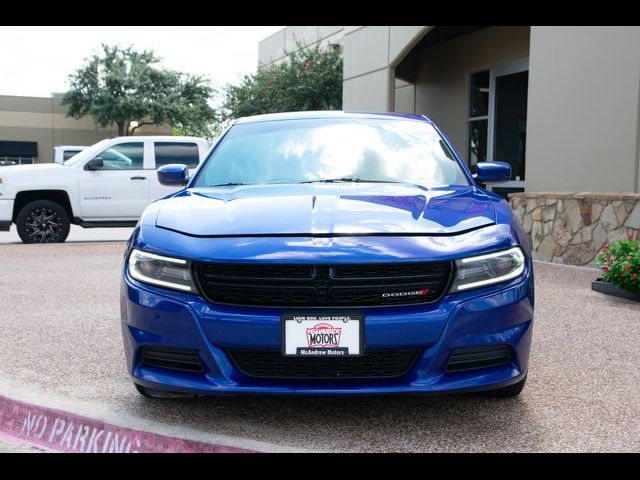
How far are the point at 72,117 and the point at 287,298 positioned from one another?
49.2 m

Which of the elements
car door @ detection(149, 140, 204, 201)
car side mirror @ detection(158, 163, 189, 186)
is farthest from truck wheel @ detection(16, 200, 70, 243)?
car side mirror @ detection(158, 163, 189, 186)

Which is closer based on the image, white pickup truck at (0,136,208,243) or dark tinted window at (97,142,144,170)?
white pickup truck at (0,136,208,243)

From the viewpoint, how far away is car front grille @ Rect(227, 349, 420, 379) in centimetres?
316

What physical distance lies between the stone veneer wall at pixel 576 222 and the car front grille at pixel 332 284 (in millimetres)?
6680

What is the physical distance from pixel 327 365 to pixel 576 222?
747 centimetres

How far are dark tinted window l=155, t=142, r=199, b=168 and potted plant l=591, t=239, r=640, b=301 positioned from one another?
27.6ft

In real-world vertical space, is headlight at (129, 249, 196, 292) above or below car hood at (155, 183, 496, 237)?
below

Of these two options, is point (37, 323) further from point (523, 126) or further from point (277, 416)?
point (523, 126)

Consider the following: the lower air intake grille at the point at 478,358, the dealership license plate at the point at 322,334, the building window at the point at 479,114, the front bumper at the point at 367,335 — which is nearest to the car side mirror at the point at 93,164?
the building window at the point at 479,114

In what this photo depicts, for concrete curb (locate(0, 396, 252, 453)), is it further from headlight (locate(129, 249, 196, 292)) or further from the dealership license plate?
headlight (locate(129, 249, 196, 292))

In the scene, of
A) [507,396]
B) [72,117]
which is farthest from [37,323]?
[72,117]

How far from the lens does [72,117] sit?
49.0 meters

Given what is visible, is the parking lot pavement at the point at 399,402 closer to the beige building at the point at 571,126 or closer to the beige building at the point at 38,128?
the beige building at the point at 571,126

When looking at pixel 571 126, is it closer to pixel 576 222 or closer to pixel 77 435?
pixel 576 222
